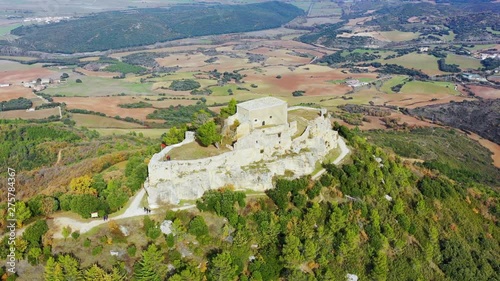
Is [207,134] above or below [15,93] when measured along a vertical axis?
above

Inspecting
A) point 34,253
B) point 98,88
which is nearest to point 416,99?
point 98,88

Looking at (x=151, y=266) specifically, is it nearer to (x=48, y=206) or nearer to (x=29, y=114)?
(x=48, y=206)

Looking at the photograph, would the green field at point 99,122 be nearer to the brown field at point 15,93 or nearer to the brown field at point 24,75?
the brown field at point 15,93

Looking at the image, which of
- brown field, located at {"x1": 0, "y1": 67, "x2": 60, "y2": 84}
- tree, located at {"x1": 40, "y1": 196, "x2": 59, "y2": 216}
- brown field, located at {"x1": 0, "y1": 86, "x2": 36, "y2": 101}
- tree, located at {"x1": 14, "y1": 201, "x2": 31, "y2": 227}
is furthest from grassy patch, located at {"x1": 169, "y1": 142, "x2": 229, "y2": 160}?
brown field, located at {"x1": 0, "y1": 67, "x2": 60, "y2": 84}

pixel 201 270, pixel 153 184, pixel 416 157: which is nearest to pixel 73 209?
pixel 153 184

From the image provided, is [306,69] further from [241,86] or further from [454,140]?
[454,140]

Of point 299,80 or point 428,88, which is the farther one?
point 299,80

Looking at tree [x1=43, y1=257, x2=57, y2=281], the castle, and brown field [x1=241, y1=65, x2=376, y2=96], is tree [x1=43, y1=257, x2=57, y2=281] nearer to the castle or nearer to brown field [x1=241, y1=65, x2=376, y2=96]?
the castle
